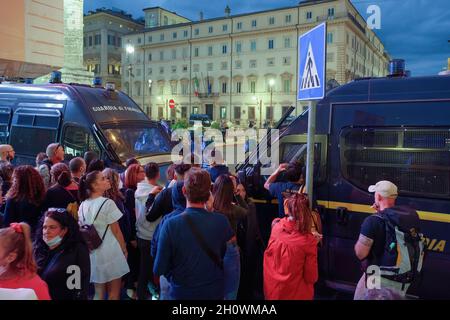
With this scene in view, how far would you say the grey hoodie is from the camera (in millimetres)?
4422

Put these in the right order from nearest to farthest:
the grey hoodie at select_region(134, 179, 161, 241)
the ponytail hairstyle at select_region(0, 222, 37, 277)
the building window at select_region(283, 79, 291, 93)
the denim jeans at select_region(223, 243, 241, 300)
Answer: the ponytail hairstyle at select_region(0, 222, 37, 277)
the denim jeans at select_region(223, 243, 241, 300)
the grey hoodie at select_region(134, 179, 161, 241)
the building window at select_region(283, 79, 291, 93)

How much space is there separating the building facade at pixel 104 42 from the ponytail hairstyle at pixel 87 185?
76032mm

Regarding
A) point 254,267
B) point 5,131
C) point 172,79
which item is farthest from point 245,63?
point 254,267

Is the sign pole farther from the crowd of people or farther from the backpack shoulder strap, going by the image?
the backpack shoulder strap

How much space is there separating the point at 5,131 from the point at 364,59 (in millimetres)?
65411

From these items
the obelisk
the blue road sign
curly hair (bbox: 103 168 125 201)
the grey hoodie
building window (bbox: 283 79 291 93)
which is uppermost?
building window (bbox: 283 79 291 93)

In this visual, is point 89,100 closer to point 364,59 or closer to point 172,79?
point 364,59

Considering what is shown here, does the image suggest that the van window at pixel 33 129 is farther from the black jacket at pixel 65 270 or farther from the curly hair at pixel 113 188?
the black jacket at pixel 65 270

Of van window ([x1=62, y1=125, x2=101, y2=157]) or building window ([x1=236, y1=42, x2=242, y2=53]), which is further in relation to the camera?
building window ([x1=236, y1=42, x2=242, y2=53])

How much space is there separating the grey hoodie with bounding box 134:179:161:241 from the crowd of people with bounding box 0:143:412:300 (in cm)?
1

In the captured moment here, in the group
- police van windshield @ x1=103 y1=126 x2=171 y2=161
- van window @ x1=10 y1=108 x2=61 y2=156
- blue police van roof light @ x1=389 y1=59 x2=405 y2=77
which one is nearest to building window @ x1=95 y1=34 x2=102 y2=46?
van window @ x1=10 y1=108 x2=61 y2=156

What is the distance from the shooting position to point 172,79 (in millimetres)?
75938

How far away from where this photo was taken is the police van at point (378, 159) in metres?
3.65

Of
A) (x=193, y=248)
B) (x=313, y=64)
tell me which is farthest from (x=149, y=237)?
(x=313, y=64)
